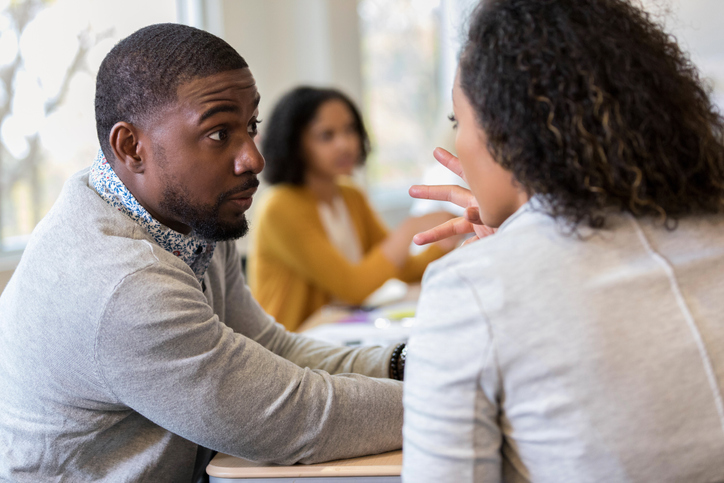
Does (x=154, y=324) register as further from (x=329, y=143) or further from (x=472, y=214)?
(x=329, y=143)

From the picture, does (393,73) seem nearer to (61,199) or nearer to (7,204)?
(7,204)

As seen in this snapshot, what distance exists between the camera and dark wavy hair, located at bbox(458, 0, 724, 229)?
64 cm

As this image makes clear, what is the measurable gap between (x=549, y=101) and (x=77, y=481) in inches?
32.3

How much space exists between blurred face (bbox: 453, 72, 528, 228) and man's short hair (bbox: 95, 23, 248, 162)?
0.40m

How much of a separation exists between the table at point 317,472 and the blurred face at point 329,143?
5.32 ft

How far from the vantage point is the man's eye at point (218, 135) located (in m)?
0.95

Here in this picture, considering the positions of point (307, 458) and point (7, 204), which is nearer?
point (307, 458)

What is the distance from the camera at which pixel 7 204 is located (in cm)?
209

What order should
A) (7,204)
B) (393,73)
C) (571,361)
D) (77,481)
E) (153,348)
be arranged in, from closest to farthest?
(571,361), (153,348), (77,481), (7,204), (393,73)

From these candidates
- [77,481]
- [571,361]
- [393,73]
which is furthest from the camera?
[393,73]

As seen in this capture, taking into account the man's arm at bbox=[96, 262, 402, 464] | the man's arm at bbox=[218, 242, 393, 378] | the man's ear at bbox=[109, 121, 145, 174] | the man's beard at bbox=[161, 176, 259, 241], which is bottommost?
the man's arm at bbox=[218, 242, 393, 378]

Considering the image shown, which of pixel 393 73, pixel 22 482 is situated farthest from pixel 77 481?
pixel 393 73

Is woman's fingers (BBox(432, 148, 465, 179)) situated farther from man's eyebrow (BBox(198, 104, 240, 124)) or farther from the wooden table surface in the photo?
the wooden table surface

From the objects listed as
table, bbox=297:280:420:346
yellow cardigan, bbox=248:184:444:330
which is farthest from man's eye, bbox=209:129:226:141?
yellow cardigan, bbox=248:184:444:330
